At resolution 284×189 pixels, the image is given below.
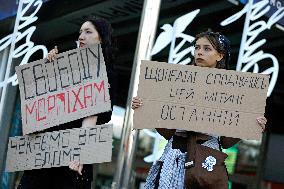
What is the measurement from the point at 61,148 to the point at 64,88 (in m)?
0.32

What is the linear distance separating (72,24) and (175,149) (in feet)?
9.64

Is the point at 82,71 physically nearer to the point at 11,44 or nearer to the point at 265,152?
the point at 11,44

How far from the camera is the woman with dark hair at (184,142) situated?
9.28 ft

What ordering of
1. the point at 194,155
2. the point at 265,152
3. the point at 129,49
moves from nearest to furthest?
the point at 194,155, the point at 129,49, the point at 265,152

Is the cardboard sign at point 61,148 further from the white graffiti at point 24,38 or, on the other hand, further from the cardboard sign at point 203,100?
the white graffiti at point 24,38

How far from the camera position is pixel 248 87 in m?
2.93

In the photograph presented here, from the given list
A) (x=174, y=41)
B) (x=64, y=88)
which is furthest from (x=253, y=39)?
(x=64, y=88)

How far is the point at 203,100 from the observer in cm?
293

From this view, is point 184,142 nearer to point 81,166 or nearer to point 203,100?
point 203,100

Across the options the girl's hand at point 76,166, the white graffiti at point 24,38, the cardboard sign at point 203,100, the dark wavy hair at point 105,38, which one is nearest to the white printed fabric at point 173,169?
the cardboard sign at point 203,100

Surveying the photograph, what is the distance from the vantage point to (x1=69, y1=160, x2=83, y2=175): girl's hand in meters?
2.75

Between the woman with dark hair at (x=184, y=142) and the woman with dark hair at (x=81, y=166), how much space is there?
231mm

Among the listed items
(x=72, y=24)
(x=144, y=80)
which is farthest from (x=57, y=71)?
(x=72, y=24)

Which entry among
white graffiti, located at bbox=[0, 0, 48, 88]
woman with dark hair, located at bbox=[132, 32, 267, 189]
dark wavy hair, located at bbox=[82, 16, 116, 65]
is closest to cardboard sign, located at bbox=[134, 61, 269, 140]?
woman with dark hair, located at bbox=[132, 32, 267, 189]
